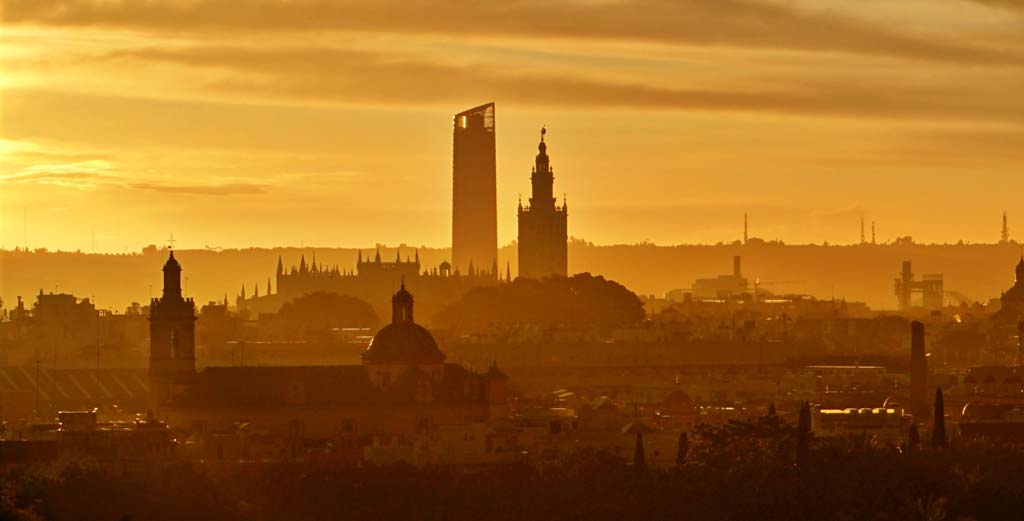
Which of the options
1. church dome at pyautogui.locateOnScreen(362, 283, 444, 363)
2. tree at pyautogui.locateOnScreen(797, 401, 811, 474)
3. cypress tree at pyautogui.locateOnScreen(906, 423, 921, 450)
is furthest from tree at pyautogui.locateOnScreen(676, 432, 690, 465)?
church dome at pyautogui.locateOnScreen(362, 283, 444, 363)

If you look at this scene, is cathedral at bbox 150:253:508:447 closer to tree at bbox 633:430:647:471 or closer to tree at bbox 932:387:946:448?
tree at bbox 633:430:647:471

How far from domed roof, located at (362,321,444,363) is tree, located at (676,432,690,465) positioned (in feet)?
60.8

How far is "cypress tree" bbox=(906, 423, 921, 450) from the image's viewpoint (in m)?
115

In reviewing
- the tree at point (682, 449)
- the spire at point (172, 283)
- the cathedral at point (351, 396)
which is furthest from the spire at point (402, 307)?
the tree at point (682, 449)

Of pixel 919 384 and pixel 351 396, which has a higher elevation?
pixel 919 384

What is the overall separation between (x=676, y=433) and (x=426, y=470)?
1784 cm

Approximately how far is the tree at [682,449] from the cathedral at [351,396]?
1249cm

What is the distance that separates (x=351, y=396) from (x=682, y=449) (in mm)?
20784

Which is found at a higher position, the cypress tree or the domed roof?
the domed roof

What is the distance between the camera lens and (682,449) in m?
114

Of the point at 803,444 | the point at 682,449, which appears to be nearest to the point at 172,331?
the point at 682,449

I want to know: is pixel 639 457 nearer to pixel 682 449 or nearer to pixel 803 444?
pixel 682 449

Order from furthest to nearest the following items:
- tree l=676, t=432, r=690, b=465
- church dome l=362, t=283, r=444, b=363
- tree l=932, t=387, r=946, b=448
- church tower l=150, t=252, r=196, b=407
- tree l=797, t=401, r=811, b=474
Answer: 1. church tower l=150, t=252, r=196, b=407
2. church dome l=362, t=283, r=444, b=363
3. tree l=932, t=387, r=946, b=448
4. tree l=676, t=432, r=690, b=465
5. tree l=797, t=401, r=811, b=474

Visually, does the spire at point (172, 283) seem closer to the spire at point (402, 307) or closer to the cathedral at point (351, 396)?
the cathedral at point (351, 396)
